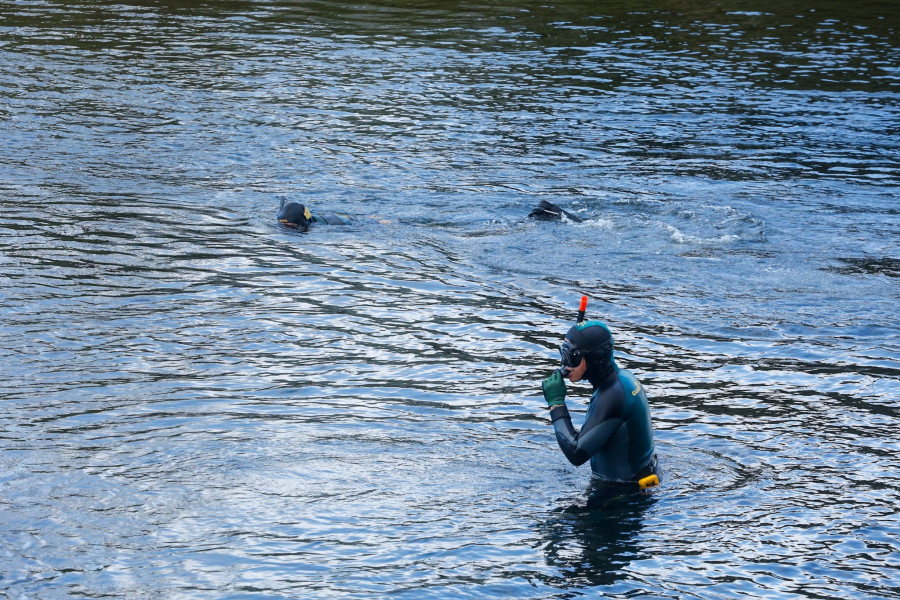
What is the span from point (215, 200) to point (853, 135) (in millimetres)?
14836

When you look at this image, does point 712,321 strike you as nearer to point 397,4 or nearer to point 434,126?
point 434,126

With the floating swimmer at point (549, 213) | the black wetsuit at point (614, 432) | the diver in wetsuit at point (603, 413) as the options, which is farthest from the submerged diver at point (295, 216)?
the black wetsuit at point (614, 432)

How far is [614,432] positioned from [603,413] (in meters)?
0.23

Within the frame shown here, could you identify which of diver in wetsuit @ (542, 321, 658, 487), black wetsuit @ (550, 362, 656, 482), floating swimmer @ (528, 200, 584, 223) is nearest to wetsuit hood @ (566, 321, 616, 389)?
diver in wetsuit @ (542, 321, 658, 487)

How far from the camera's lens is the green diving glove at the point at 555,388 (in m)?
9.53

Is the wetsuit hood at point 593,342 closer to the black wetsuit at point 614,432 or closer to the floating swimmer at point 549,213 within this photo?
the black wetsuit at point 614,432

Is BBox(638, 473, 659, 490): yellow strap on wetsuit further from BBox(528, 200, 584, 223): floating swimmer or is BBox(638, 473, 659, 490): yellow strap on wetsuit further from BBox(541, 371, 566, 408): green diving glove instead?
BBox(528, 200, 584, 223): floating swimmer

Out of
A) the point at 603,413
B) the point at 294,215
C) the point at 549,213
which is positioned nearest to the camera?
the point at 603,413

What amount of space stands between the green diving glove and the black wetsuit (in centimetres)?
7

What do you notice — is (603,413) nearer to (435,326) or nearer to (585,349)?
(585,349)

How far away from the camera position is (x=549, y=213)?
18672 millimetres

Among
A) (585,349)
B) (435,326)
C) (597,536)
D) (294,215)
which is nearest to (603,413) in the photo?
(585,349)

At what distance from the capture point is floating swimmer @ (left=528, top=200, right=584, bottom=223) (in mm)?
18594

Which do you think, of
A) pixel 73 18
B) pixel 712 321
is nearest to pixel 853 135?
pixel 712 321
